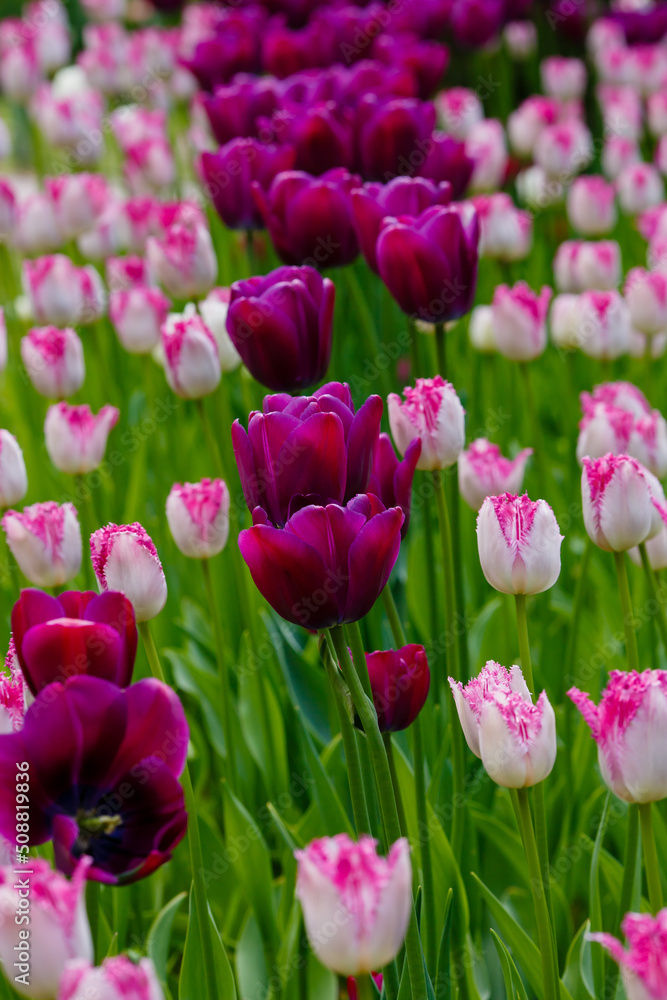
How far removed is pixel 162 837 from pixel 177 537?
0.60 meters

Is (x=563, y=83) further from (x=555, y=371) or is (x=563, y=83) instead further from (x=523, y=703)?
(x=523, y=703)

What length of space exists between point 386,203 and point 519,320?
0.94 ft

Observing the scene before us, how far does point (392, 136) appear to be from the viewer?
6.69 ft

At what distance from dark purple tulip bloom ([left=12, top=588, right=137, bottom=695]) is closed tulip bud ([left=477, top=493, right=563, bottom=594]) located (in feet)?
1.15

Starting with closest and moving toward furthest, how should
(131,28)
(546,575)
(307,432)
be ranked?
1. (307,432)
2. (546,575)
3. (131,28)

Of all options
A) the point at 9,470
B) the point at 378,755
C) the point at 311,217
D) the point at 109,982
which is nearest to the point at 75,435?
the point at 9,470

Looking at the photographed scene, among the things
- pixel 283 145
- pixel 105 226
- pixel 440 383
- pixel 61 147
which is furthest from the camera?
pixel 61 147

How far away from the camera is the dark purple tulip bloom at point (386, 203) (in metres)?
1.60

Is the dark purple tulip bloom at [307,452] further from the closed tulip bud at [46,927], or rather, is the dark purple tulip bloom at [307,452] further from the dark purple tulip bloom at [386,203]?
the dark purple tulip bloom at [386,203]

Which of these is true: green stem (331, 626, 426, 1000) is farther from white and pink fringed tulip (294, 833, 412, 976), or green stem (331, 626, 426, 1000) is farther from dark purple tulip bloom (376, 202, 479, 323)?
dark purple tulip bloom (376, 202, 479, 323)

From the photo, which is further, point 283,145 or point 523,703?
point 283,145

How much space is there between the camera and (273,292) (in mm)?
1358

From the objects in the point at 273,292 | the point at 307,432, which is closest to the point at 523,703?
the point at 307,432

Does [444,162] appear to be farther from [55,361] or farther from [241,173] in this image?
[55,361]
